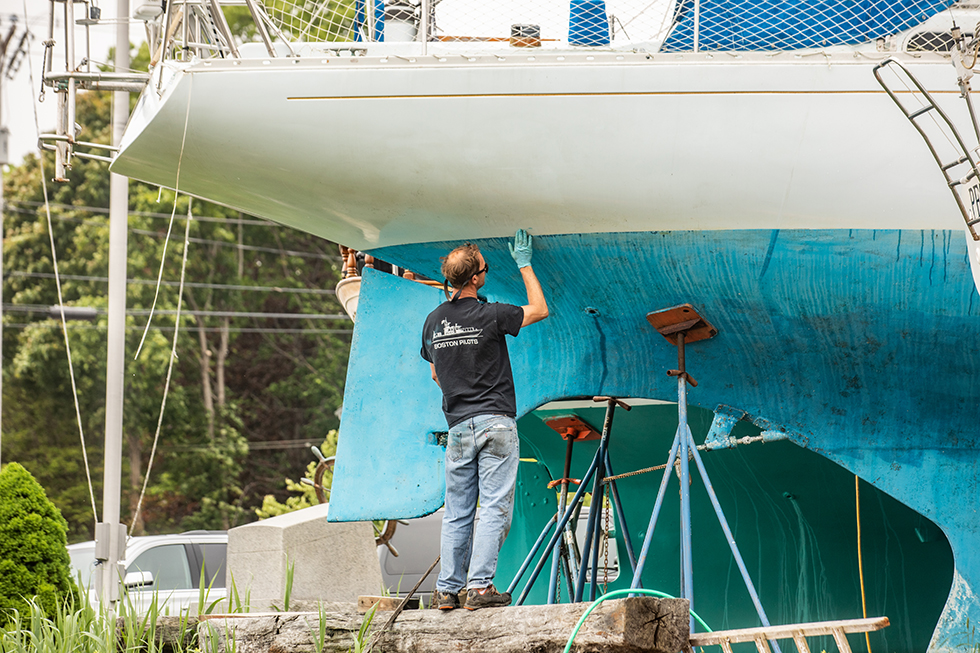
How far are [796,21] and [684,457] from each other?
235 centimetres

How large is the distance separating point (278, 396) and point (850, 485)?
20.8 m

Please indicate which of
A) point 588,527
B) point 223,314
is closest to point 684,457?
point 588,527

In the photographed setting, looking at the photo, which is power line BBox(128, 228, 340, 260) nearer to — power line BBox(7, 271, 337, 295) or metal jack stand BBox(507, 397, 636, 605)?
power line BBox(7, 271, 337, 295)

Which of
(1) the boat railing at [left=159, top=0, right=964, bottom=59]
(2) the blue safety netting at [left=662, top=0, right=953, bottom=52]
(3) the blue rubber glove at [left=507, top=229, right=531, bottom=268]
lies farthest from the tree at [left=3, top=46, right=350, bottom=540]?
(2) the blue safety netting at [left=662, top=0, right=953, bottom=52]

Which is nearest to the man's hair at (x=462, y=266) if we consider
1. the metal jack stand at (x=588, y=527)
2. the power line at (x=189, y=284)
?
the metal jack stand at (x=588, y=527)

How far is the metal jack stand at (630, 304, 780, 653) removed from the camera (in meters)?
4.98

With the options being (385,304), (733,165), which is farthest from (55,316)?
(733,165)

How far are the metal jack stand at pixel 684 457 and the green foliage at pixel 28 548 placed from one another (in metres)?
3.89

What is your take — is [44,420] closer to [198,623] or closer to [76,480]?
[76,480]

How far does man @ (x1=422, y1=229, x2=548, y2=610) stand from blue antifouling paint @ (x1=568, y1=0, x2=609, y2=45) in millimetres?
1838

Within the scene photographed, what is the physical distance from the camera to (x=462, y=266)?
4785mm

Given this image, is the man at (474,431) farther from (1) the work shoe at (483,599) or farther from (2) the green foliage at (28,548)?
(2) the green foliage at (28,548)

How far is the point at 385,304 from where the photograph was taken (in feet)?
20.2

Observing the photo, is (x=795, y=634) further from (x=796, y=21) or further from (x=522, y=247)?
(x=796, y=21)
